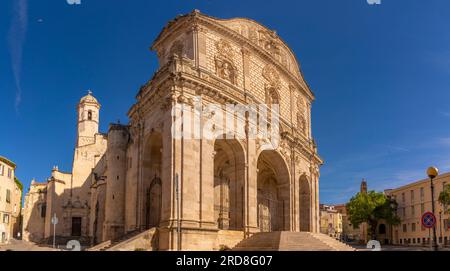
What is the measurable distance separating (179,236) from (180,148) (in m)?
4.83

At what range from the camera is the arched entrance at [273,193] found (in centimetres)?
3098

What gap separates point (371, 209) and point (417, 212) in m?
6.52

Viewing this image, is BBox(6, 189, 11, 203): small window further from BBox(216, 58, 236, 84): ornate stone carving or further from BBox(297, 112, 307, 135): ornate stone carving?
BBox(297, 112, 307, 135): ornate stone carving

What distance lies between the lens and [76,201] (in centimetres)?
4997

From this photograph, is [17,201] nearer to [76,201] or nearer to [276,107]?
[76,201]

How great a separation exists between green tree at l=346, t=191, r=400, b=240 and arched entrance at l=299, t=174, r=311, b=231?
78.2ft

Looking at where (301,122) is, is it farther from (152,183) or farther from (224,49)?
(152,183)

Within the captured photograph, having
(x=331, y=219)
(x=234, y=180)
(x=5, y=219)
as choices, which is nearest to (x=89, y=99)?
(x=5, y=219)

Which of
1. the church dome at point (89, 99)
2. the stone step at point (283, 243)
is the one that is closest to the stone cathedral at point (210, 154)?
the stone step at point (283, 243)

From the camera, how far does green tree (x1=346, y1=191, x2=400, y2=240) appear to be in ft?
185

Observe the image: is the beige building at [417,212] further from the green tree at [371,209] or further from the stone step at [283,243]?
the stone step at [283,243]

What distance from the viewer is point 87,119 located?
54938mm

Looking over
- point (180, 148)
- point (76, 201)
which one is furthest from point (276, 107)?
point (76, 201)

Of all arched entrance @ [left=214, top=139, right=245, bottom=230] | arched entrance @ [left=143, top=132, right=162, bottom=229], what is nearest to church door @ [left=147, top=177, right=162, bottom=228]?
arched entrance @ [left=143, top=132, right=162, bottom=229]
